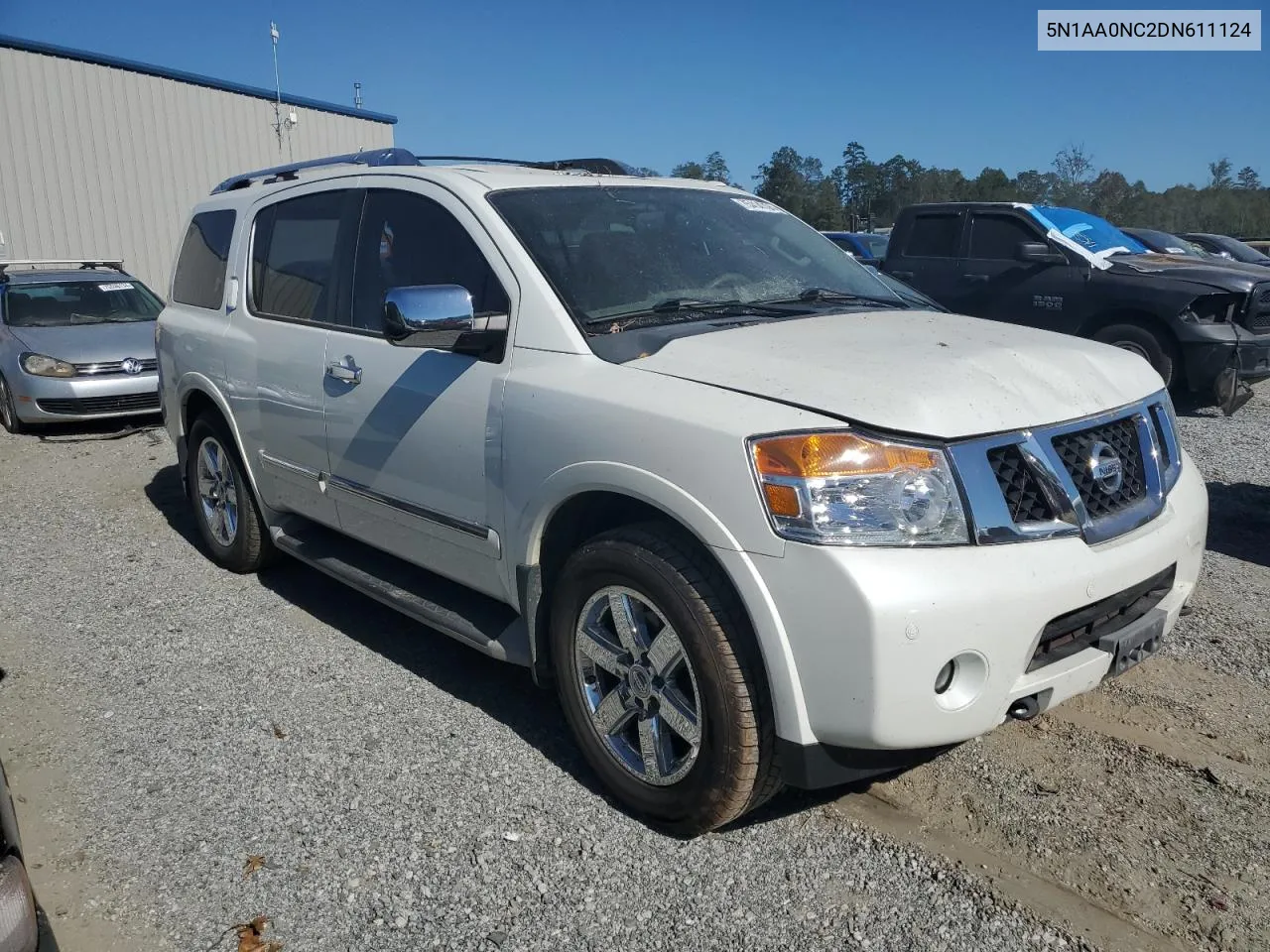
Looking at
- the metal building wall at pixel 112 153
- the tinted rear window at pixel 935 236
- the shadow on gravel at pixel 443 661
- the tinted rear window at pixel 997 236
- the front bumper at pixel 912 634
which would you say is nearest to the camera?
the front bumper at pixel 912 634

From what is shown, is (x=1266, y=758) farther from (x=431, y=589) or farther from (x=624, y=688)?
(x=431, y=589)

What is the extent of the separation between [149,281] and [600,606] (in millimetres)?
19724

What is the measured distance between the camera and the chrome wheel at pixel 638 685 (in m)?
2.86

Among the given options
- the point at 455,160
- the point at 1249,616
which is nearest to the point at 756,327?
the point at 455,160

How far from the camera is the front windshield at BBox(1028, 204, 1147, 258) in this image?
9.89 m

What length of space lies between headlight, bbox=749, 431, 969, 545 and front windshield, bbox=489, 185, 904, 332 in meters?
0.97

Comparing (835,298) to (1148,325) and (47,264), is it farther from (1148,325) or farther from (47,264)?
(47,264)

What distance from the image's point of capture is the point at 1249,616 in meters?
4.46

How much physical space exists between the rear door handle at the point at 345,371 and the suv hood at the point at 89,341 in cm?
659

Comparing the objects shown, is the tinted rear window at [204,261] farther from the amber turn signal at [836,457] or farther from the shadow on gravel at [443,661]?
the amber turn signal at [836,457]

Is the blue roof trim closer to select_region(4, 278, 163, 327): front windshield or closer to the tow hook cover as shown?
select_region(4, 278, 163, 327): front windshield

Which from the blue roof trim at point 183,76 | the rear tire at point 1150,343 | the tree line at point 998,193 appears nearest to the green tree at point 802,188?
the tree line at point 998,193

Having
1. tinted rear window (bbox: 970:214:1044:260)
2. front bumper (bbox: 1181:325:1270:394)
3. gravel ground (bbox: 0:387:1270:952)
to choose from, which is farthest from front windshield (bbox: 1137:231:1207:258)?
gravel ground (bbox: 0:387:1270:952)

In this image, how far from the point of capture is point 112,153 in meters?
19.1
